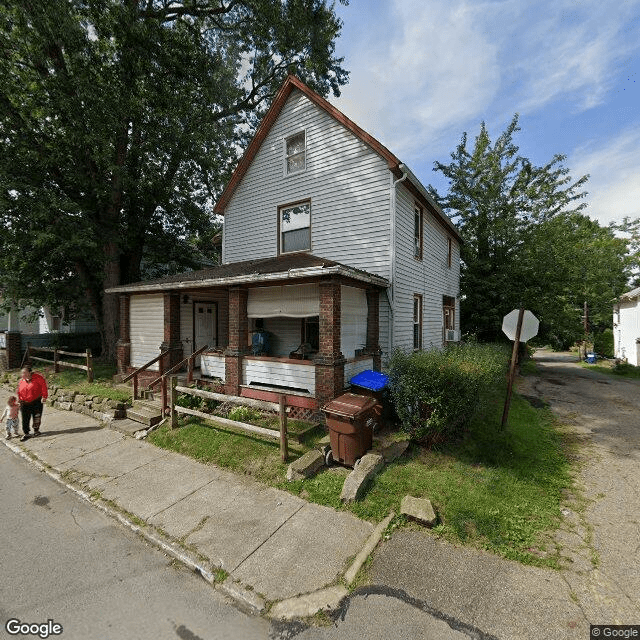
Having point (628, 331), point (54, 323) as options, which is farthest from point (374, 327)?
point (628, 331)

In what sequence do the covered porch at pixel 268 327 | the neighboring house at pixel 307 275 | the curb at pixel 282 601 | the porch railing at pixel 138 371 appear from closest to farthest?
the curb at pixel 282 601 < the covered porch at pixel 268 327 < the neighboring house at pixel 307 275 < the porch railing at pixel 138 371

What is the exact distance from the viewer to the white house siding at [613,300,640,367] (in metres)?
22.9

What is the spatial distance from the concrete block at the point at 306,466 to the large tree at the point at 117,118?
41.0 ft

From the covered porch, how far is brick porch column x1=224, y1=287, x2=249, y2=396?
0.03 meters

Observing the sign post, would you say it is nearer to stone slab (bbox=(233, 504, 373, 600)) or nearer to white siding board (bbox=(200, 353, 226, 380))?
stone slab (bbox=(233, 504, 373, 600))

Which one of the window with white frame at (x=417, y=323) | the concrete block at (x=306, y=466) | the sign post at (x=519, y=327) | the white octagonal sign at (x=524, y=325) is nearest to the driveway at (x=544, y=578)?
the concrete block at (x=306, y=466)

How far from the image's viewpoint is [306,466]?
561cm

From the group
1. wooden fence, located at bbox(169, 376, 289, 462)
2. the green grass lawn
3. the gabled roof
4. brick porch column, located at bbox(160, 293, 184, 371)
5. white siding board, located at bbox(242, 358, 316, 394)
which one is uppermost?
the gabled roof

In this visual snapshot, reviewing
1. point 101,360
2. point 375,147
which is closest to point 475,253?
point 375,147

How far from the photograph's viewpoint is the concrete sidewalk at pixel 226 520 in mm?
3551

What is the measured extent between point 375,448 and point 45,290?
657 inches

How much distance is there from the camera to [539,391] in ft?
46.2

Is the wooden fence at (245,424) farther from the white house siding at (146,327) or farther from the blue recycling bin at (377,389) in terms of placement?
the white house siding at (146,327)

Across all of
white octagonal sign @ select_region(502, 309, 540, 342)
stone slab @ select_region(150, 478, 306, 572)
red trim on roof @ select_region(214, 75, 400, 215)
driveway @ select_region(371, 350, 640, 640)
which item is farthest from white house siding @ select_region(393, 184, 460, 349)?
stone slab @ select_region(150, 478, 306, 572)
